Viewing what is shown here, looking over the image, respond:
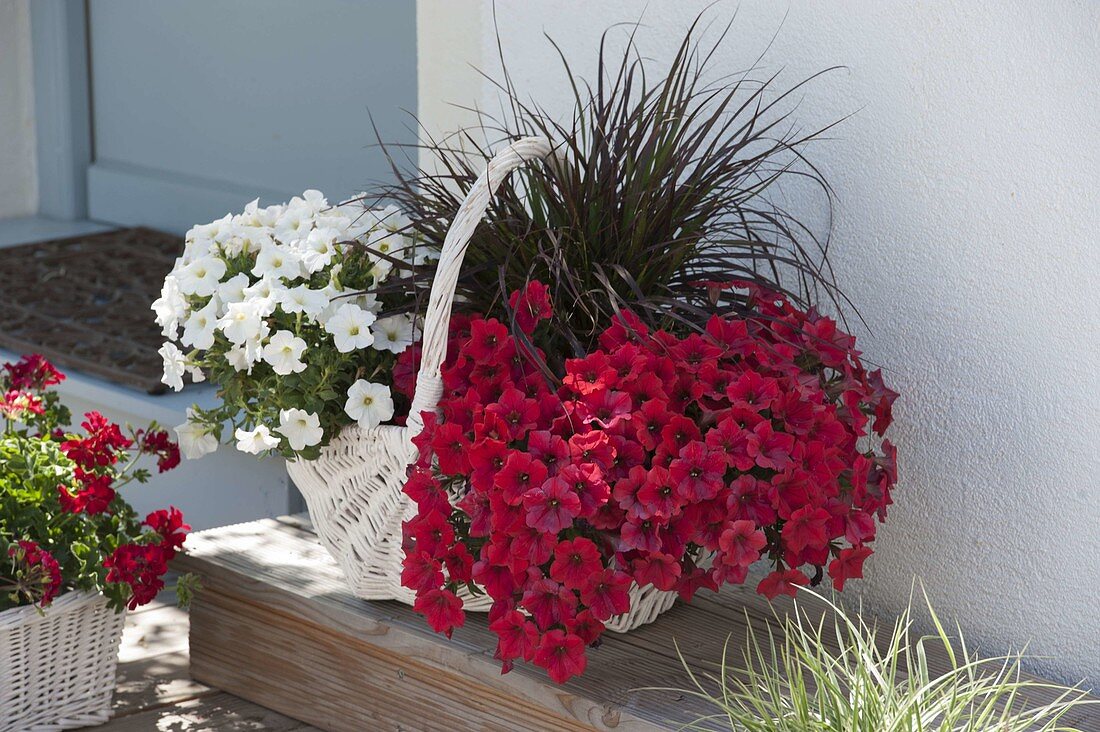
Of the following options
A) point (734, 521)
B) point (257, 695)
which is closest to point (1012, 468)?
point (734, 521)

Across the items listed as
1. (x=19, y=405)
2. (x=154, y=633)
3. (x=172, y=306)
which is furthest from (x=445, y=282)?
(x=154, y=633)

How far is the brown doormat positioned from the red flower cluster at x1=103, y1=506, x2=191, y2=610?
1.01 meters

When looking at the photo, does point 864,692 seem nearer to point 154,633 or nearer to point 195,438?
point 195,438

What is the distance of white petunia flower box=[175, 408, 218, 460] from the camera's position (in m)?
1.80

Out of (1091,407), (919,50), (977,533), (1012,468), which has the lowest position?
(977,533)

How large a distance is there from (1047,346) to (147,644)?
66.6 inches

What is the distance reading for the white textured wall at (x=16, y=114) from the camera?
432 cm

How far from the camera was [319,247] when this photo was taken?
1.75 metres

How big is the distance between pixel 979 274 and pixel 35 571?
4.66 ft

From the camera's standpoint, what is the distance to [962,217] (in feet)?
5.73

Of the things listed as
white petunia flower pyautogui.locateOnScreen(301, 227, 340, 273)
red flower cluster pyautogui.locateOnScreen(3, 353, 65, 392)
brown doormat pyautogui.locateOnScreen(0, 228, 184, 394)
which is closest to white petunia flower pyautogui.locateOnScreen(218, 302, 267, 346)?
white petunia flower pyautogui.locateOnScreen(301, 227, 340, 273)

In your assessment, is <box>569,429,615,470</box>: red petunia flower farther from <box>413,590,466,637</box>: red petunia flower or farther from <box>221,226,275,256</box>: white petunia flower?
<box>221,226,275,256</box>: white petunia flower

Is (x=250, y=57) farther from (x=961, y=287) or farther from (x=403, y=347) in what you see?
(x=961, y=287)

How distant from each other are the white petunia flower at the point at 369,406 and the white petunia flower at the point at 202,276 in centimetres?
28
